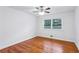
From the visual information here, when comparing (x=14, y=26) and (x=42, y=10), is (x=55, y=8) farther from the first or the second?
(x=14, y=26)

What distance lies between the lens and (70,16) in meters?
0.90

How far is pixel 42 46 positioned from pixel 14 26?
1.45 ft

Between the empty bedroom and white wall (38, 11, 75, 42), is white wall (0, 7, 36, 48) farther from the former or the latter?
white wall (38, 11, 75, 42)

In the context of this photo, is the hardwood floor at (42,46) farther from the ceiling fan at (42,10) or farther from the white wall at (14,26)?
the ceiling fan at (42,10)

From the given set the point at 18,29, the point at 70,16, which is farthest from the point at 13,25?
the point at 70,16

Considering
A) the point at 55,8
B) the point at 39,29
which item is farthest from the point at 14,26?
the point at 55,8

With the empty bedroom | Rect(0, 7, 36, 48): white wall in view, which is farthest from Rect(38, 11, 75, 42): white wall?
Rect(0, 7, 36, 48): white wall

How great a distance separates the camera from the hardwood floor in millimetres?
909

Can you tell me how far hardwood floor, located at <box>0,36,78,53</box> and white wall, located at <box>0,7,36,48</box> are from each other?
0.07m

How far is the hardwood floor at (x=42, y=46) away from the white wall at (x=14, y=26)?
67mm

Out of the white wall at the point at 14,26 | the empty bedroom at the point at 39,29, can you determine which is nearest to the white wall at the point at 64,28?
the empty bedroom at the point at 39,29

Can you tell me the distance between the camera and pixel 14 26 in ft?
A: 3.05
